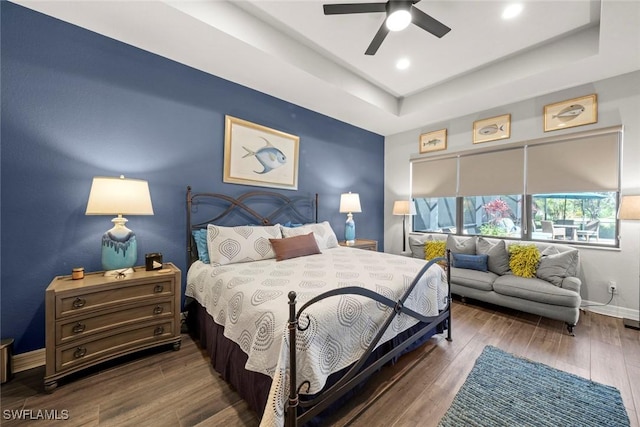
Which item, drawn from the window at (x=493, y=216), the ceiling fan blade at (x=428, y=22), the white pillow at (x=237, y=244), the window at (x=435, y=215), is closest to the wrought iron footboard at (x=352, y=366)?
the white pillow at (x=237, y=244)

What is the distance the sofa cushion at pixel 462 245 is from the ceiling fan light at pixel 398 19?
3010 millimetres

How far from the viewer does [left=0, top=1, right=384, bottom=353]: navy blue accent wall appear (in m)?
1.94

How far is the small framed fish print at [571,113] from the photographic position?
3.07 meters

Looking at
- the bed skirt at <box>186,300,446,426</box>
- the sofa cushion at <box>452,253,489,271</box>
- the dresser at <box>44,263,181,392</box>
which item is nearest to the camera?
the bed skirt at <box>186,300,446,426</box>

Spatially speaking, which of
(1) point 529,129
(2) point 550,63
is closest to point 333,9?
(2) point 550,63

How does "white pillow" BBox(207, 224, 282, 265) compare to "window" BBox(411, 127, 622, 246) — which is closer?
"white pillow" BBox(207, 224, 282, 265)

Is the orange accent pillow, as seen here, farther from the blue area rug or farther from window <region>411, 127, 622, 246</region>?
window <region>411, 127, 622, 246</region>

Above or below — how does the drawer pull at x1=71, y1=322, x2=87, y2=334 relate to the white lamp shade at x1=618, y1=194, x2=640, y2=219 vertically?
below

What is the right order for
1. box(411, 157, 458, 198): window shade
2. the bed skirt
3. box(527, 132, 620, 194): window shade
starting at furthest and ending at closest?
box(411, 157, 458, 198): window shade < box(527, 132, 620, 194): window shade < the bed skirt

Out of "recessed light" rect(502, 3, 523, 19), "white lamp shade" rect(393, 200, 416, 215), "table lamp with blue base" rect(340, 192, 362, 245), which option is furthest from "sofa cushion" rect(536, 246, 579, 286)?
"recessed light" rect(502, 3, 523, 19)

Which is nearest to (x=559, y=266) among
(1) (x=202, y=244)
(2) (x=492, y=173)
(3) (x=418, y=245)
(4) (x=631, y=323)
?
(4) (x=631, y=323)

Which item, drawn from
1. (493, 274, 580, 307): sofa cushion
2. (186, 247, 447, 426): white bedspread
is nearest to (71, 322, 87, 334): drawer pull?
(186, 247, 447, 426): white bedspread

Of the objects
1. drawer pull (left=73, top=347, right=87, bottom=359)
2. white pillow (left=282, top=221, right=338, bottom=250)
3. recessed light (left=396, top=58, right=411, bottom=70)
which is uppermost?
recessed light (left=396, top=58, right=411, bottom=70)

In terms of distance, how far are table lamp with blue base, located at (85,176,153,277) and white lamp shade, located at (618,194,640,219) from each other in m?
4.64
